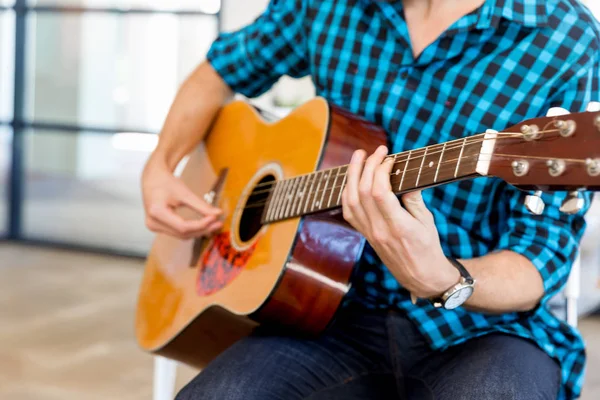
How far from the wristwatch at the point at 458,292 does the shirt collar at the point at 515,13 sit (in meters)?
0.38

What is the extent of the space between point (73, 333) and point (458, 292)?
212 centimetres

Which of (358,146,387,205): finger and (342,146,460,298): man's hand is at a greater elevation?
(358,146,387,205): finger

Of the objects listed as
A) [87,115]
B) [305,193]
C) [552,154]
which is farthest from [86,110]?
[552,154]

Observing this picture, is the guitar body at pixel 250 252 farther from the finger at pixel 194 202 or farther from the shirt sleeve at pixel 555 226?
the shirt sleeve at pixel 555 226

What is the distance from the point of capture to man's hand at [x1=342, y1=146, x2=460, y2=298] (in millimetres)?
939

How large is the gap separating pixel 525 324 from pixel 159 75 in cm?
332

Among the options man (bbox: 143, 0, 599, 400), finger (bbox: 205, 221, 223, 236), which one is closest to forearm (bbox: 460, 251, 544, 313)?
man (bbox: 143, 0, 599, 400)

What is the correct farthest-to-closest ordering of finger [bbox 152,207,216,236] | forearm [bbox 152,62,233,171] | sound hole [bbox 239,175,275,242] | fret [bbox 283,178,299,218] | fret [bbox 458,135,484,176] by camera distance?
forearm [bbox 152,62,233,171], finger [bbox 152,207,216,236], sound hole [bbox 239,175,275,242], fret [bbox 283,178,299,218], fret [bbox 458,135,484,176]

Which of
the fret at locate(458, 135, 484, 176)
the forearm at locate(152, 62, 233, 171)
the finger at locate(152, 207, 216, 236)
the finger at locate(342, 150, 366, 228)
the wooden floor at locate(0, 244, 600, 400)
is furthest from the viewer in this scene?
the wooden floor at locate(0, 244, 600, 400)

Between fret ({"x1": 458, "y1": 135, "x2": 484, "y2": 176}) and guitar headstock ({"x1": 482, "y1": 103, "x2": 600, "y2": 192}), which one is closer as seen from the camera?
guitar headstock ({"x1": 482, "y1": 103, "x2": 600, "y2": 192})

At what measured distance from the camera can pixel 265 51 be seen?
1.54 m

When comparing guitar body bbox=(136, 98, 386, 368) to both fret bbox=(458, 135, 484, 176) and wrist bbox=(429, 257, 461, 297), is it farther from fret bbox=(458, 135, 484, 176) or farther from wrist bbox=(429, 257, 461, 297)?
fret bbox=(458, 135, 484, 176)

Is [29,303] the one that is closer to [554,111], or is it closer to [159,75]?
[159,75]

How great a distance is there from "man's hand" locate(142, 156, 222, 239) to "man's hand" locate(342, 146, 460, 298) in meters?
0.47
